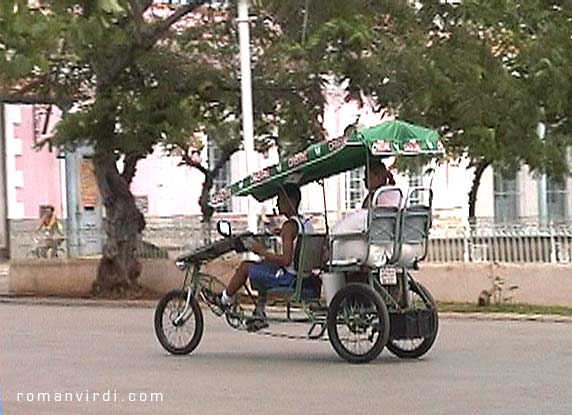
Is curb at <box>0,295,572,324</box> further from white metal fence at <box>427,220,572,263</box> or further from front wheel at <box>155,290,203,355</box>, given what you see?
front wheel at <box>155,290,203,355</box>

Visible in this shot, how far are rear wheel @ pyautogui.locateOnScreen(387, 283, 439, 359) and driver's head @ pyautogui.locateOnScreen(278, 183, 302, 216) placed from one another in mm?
1490

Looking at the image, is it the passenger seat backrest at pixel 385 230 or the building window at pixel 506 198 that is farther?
the building window at pixel 506 198

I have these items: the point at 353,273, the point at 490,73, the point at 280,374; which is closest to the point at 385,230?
the point at 353,273

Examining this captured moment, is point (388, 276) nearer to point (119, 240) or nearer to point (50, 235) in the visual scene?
point (119, 240)

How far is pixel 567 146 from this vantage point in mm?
25531

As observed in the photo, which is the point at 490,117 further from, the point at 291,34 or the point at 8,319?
the point at 8,319

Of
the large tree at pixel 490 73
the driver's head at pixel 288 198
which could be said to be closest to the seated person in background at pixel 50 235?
the large tree at pixel 490 73

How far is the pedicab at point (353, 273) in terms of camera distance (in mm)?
13758

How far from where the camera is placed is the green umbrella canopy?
13.9 m

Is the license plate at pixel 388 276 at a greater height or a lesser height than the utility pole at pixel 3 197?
lesser

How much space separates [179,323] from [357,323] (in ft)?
6.97

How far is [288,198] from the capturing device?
576 inches

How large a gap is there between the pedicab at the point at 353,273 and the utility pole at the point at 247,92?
6.80 m

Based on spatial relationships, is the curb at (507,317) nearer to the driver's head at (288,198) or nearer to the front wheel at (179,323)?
the driver's head at (288,198)
